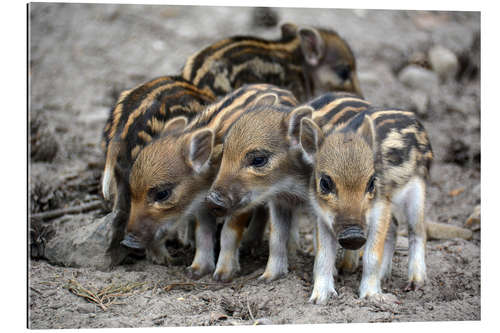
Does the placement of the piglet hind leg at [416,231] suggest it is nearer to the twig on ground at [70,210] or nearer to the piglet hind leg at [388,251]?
the piglet hind leg at [388,251]

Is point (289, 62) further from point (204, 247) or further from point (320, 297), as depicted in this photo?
point (320, 297)

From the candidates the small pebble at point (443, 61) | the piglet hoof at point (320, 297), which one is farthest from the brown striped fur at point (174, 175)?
the small pebble at point (443, 61)

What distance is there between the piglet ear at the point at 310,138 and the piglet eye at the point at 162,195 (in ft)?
2.50

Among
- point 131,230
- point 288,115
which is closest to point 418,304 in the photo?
point 288,115

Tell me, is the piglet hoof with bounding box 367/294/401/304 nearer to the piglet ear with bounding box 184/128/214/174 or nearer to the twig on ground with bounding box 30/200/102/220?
the piglet ear with bounding box 184/128/214/174

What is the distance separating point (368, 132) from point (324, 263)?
72cm

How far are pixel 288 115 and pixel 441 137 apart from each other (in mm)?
2277

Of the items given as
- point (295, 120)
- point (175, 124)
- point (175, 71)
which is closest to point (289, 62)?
point (175, 71)

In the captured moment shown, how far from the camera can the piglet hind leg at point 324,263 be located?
343cm

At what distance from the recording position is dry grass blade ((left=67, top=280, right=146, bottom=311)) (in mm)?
3377

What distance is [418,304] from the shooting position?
3.52 metres

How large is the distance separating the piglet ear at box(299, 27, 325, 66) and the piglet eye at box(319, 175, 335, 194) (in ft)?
8.02

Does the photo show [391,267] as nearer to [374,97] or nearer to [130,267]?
[130,267]

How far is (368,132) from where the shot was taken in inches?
133
